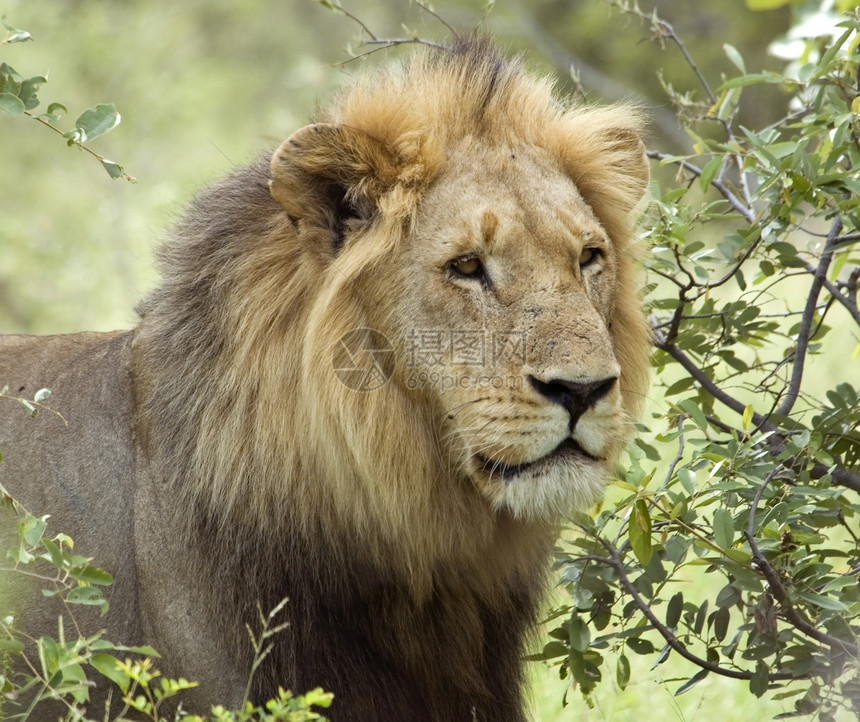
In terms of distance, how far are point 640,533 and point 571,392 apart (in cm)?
66

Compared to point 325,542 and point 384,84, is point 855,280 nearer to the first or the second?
point 384,84

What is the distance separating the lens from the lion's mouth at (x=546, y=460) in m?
3.18

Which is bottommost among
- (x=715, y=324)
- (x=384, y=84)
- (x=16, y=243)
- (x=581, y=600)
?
(x=581, y=600)

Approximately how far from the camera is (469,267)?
3355 mm

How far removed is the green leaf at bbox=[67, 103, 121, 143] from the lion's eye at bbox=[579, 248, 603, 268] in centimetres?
149

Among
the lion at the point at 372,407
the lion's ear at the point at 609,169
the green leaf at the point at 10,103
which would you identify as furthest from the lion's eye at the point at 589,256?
the green leaf at the point at 10,103

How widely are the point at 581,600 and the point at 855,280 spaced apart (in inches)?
70.5

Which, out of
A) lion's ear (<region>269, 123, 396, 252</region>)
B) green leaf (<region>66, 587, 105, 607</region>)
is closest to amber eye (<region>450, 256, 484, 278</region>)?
lion's ear (<region>269, 123, 396, 252</region>)

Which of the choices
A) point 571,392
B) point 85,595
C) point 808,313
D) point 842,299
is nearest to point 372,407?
point 571,392

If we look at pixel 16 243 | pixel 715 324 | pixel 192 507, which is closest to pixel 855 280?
pixel 715 324

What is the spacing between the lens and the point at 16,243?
13.4m

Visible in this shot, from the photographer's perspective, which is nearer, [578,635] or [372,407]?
[372,407]

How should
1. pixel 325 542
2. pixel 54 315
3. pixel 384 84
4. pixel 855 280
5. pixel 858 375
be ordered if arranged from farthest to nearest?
1. pixel 54 315
2. pixel 858 375
3. pixel 855 280
4. pixel 384 84
5. pixel 325 542

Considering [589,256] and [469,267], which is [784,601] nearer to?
[589,256]
